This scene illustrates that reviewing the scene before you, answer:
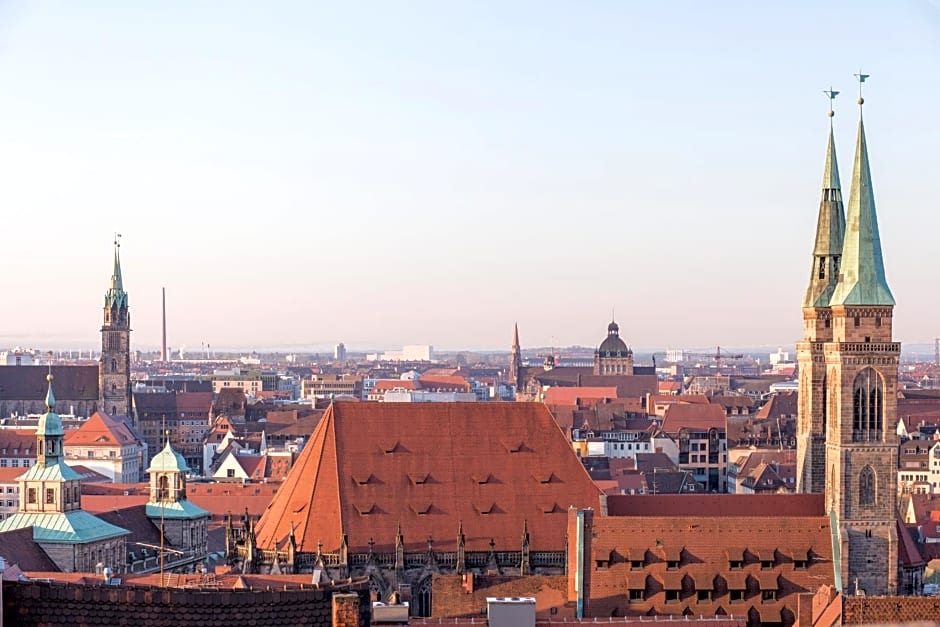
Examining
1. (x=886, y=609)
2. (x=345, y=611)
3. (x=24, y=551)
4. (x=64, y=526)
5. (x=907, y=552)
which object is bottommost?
(x=24, y=551)

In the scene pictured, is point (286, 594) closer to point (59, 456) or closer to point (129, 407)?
point (59, 456)

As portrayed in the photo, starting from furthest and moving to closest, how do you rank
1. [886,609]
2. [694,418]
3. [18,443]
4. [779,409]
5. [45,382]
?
1. [45,382]
2. [779,409]
3. [694,418]
4. [18,443]
5. [886,609]

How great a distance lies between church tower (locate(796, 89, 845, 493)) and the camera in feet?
224

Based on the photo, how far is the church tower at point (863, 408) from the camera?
61844mm

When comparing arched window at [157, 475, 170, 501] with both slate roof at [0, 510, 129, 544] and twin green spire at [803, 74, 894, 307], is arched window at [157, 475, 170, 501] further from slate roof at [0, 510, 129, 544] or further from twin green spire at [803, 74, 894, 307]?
twin green spire at [803, 74, 894, 307]

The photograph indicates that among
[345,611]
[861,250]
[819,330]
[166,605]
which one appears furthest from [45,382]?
[166,605]

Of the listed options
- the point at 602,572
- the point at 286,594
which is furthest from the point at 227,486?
the point at 286,594

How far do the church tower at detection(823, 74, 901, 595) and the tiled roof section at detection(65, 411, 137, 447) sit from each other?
93.2 m

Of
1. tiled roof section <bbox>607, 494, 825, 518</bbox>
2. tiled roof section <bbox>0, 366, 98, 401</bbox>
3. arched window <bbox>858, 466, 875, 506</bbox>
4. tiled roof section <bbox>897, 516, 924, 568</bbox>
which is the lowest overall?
tiled roof section <bbox>897, 516, 924, 568</bbox>

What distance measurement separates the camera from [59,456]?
82688mm

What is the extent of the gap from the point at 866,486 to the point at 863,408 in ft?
9.91

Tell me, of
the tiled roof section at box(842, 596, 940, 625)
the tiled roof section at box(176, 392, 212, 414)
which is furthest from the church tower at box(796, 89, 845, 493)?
the tiled roof section at box(176, 392, 212, 414)

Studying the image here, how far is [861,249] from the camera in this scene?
64750mm

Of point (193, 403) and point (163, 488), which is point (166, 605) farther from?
point (193, 403)
